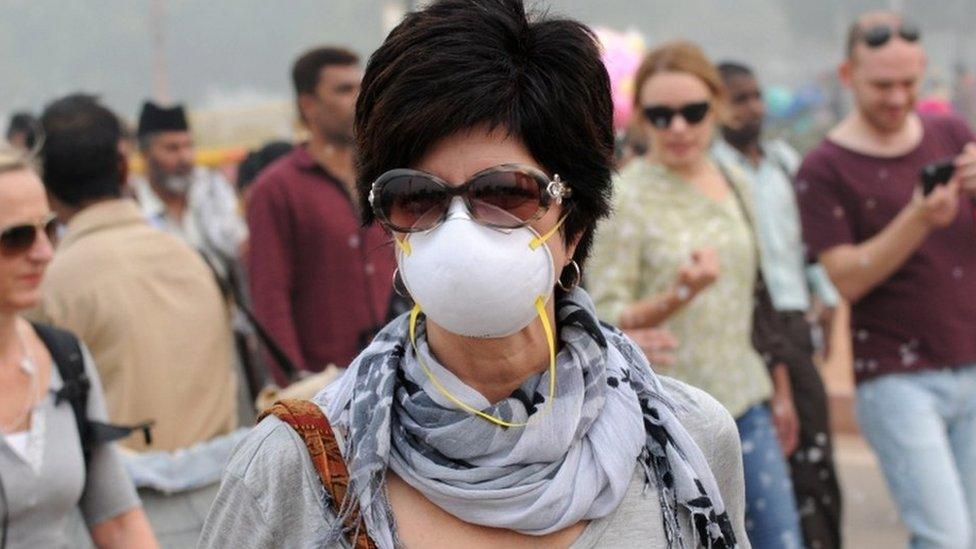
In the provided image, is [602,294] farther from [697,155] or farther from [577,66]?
[577,66]

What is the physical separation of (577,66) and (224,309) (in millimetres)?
3142

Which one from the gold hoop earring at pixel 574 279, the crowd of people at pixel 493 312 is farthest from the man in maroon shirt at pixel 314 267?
the gold hoop earring at pixel 574 279

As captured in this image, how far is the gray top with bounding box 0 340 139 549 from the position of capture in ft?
12.9

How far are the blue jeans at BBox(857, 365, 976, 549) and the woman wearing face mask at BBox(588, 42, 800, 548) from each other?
1.81ft

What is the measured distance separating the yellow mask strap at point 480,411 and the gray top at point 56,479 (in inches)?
65.0

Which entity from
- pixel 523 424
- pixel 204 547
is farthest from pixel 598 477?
pixel 204 547

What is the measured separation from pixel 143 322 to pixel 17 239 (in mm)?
1027

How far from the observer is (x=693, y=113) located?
5918 mm

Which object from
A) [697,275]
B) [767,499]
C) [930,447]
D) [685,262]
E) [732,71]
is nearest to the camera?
[697,275]

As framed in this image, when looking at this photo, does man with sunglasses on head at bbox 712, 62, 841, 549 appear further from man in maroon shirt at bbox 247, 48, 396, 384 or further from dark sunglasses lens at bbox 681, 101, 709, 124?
man in maroon shirt at bbox 247, 48, 396, 384

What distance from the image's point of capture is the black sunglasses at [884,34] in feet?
21.5

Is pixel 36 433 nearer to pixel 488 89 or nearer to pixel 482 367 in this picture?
Answer: pixel 482 367

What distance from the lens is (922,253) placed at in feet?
A: 20.2

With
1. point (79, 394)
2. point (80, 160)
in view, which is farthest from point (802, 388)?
point (79, 394)
